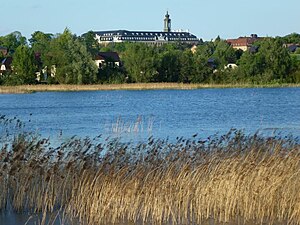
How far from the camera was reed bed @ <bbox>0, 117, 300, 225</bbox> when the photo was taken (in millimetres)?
11773

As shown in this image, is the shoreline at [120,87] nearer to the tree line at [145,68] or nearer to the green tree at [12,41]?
the tree line at [145,68]

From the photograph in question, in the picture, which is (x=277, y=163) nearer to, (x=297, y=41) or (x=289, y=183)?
(x=289, y=183)

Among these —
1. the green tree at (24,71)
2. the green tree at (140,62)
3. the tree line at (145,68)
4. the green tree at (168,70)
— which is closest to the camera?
the tree line at (145,68)

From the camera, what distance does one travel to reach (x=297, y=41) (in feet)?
600

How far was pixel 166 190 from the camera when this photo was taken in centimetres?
1186

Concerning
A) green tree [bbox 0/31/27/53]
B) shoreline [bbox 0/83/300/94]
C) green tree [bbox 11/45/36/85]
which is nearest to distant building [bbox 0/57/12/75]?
green tree [bbox 11/45/36/85]

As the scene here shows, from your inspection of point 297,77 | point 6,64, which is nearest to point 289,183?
point 297,77

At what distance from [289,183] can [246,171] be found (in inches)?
31.5

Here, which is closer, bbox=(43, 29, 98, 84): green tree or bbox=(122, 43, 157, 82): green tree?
bbox=(43, 29, 98, 84): green tree

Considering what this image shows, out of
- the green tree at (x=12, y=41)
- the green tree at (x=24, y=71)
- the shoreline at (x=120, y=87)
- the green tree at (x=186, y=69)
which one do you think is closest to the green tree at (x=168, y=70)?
the green tree at (x=186, y=69)

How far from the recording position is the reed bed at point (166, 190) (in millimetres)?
11773

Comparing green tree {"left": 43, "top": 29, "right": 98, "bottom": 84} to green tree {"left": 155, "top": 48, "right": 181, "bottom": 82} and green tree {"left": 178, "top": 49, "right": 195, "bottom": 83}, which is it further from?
green tree {"left": 178, "top": 49, "right": 195, "bottom": 83}

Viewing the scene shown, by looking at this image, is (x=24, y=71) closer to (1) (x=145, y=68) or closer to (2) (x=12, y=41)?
(1) (x=145, y=68)

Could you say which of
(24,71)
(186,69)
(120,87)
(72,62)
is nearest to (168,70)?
(186,69)
